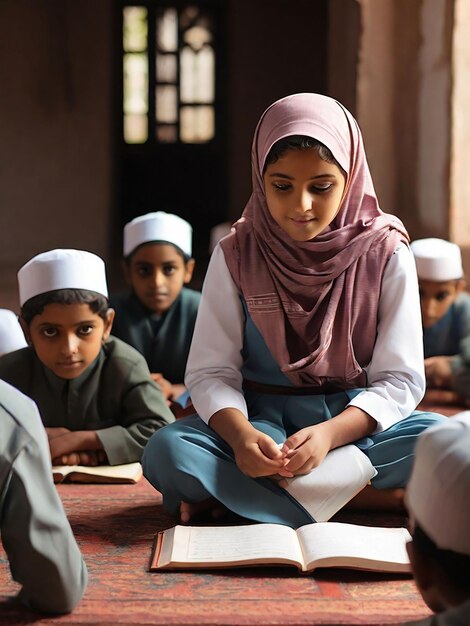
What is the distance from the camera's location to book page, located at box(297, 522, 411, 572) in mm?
2412

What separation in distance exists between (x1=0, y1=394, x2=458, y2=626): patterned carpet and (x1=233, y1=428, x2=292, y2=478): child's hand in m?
0.28

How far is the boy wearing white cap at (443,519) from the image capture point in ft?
5.34

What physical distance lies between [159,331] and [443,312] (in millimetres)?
1221

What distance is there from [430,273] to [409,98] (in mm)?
2194

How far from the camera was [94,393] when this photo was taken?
11.4 ft

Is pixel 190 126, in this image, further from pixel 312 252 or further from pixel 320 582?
pixel 320 582

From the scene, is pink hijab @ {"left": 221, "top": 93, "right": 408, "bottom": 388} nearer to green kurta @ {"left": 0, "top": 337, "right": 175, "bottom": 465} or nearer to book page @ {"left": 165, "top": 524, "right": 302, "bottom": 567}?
book page @ {"left": 165, "top": 524, "right": 302, "bottom": 567}

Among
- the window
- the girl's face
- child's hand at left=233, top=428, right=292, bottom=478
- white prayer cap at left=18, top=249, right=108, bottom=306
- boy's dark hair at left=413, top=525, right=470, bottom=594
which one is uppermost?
the window

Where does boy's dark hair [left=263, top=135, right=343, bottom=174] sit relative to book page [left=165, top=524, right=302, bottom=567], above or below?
above

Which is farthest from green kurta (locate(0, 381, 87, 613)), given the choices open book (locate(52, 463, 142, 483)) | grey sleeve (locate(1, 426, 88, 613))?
open book (locate(52, 463, 142, 483))

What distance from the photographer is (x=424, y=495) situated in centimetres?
170

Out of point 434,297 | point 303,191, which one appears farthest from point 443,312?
point 303,191

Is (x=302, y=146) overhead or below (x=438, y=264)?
overhead

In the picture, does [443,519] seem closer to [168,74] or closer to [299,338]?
[299,338]
